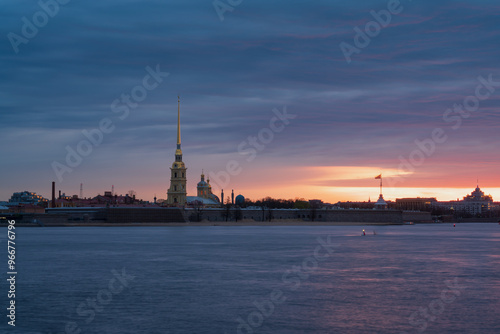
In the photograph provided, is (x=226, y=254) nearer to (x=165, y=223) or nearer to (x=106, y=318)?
(x=106, y=318)

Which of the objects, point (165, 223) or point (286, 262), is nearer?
point (286, 262)

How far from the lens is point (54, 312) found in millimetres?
28469

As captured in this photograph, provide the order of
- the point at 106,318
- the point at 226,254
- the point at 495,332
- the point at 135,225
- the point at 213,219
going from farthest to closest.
A: the point at 213,219
the point at 135,225
the point at 226,254
the point at 106,318
the point at 495,332

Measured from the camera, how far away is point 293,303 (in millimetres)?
31047

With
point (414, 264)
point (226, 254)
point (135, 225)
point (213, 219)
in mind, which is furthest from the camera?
point (213, 219)

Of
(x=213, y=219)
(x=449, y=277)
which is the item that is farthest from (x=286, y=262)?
(x=213, y=219)

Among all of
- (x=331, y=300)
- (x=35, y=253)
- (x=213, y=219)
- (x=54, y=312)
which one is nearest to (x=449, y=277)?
(x=331, y=300)

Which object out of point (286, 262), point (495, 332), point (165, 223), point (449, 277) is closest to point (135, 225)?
point (165, 223)

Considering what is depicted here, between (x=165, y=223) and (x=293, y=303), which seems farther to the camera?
(x=165, y=223)

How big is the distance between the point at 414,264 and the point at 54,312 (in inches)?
1137

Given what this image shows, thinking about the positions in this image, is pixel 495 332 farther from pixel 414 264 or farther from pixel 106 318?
pixel 414 264

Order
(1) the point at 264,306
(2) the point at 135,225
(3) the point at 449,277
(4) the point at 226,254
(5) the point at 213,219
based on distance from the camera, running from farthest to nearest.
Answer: (5) the point at 213,219 → (2) the point at 135,225 → (4) the point at 226,254 → (3) the point at 449,277 → (1) the point at 264,306

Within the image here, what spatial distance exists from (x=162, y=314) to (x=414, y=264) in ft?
86.3

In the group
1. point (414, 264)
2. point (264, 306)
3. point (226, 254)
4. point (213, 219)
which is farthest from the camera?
point (213, 219)
